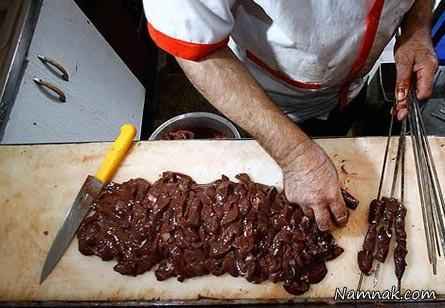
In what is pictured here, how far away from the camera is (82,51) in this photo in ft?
7.18

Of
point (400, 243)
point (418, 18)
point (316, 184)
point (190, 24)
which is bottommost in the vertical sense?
point (400, 243)

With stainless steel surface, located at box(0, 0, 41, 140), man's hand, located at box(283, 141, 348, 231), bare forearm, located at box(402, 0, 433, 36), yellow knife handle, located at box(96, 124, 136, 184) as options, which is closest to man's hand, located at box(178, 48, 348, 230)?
man's hand, located at box(283, 141, 348, 231)

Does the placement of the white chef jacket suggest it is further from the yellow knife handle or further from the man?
the yellow knife handle

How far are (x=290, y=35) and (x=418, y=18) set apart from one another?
0.64 m

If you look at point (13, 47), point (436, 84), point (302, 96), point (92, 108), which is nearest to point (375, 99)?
point (436, 84)

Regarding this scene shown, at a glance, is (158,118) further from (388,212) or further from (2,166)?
(388,212)

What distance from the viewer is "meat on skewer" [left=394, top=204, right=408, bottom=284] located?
4.41 ft

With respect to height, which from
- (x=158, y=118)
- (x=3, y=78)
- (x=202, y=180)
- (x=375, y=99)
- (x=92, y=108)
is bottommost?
(x=158, y=118)

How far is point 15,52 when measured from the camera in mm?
1808

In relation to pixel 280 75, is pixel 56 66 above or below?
below

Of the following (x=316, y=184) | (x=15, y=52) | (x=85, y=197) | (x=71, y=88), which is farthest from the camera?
(x=71, y=88)

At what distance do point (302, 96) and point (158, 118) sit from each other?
1.61m

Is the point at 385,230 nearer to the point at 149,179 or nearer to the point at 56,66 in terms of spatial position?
the point at 149,179

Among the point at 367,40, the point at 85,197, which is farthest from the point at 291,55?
the point at 85,197
